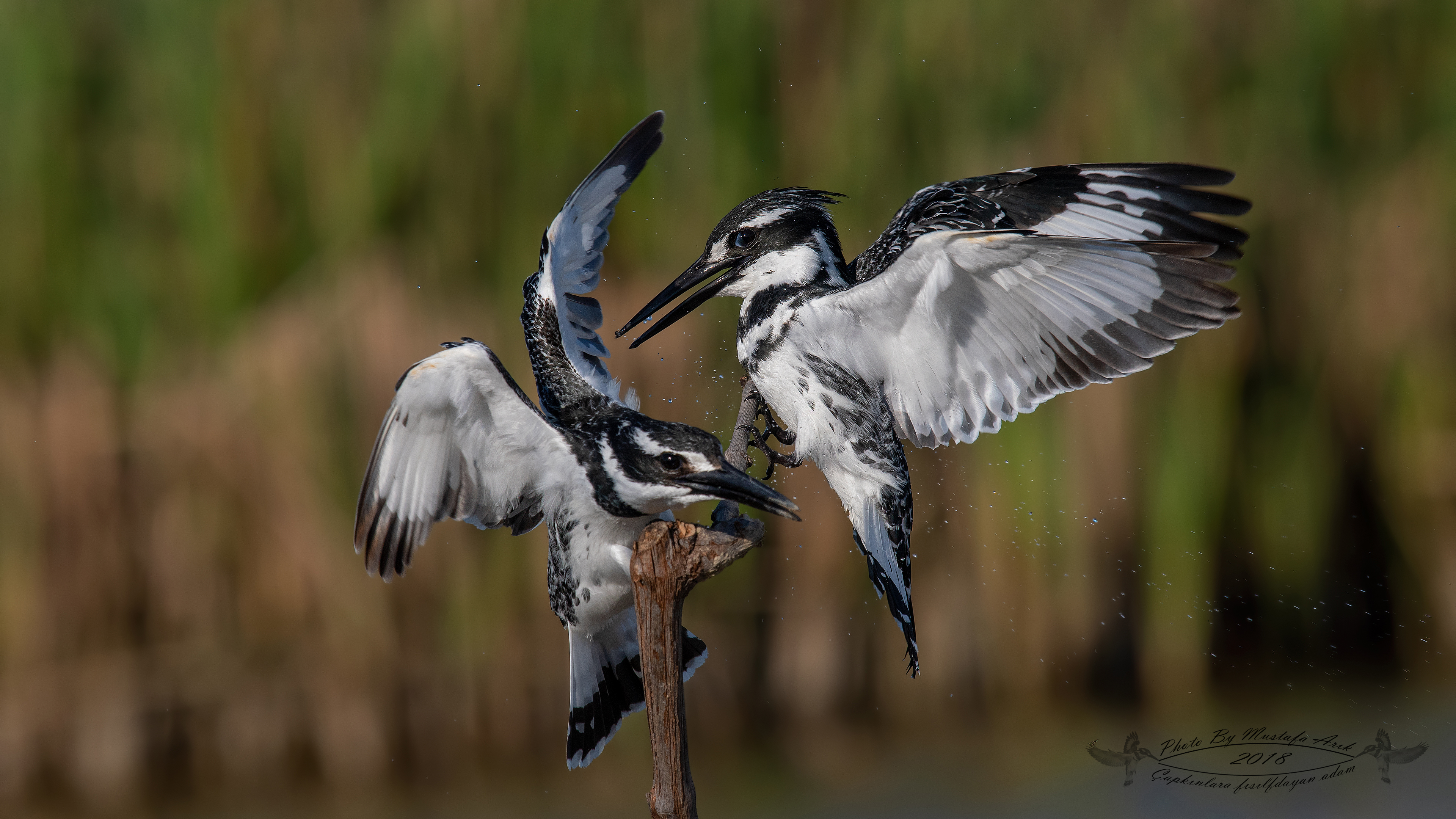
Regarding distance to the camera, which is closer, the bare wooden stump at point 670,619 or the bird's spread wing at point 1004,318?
the bare wooden stump at point 670,619

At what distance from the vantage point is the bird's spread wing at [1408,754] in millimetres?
3438

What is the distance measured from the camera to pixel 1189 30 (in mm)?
3145

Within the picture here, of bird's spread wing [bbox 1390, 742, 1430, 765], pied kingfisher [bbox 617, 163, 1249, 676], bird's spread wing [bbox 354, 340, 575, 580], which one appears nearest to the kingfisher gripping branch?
bird's spread wing [bbox 1390, 742, 1430, 765]

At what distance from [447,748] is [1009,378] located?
2.02 metres

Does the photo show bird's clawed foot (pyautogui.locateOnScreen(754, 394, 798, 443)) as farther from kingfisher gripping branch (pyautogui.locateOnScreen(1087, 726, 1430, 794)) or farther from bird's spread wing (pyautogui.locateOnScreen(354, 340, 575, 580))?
kingfisher gripping branch (pyautogui.locateOnScreen(1087, 726, 1430, 794))

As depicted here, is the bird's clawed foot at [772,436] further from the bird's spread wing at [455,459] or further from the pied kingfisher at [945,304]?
the bird's spread wing at [455,459]

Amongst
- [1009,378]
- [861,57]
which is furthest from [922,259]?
[861,57]

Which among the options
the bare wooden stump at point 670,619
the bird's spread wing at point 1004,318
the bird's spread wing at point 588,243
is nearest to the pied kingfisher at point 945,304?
the bird's spread wing at point 1004,318

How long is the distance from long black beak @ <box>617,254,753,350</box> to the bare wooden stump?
0.72 m

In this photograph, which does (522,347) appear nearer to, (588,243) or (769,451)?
(588,243)

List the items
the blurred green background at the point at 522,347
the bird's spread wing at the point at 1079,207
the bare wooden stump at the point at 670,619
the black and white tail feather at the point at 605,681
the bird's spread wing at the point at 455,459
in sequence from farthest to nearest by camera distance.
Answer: the blurred green background at the point at 522,347 → the black and white tail feather at the point at 605,681 → the bird's spread wing at the point at 1079,207 → the bird's spread wing at the point at 455,459 → the bare wooden stump at the point at 670,619

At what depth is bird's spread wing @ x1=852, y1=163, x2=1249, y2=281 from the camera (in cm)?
209

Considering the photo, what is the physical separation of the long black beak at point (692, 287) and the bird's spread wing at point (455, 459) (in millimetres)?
365

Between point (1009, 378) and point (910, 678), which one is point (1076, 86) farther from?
point (910, 678)
